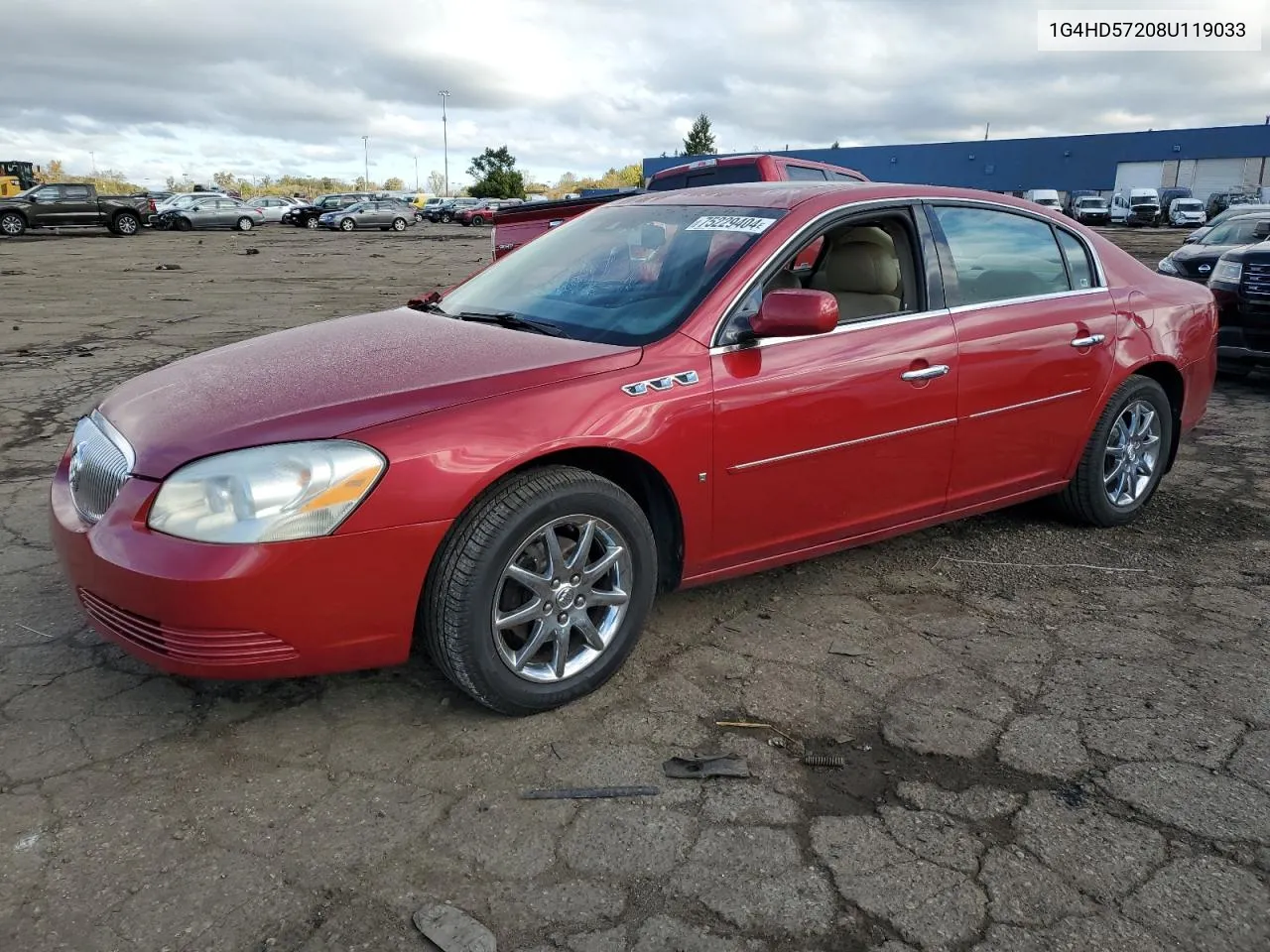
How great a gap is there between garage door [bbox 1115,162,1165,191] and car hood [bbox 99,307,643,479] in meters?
66.4

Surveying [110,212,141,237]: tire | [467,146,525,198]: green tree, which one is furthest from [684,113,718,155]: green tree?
[110,212,141,237]: tire

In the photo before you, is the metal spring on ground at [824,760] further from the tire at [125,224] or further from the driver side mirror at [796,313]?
the tire at [125,224]

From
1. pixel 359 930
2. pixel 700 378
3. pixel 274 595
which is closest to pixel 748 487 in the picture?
pixel 700 378

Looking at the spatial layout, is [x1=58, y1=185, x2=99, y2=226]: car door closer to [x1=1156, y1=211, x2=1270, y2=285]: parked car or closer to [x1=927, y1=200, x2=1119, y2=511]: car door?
[x1=1156, y1=211, x2=1270, y2=285]: parked car

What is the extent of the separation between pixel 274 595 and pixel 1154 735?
2.50m

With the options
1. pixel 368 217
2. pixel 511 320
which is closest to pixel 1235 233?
pixel 511 320

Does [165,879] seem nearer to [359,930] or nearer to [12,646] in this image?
[359,930]

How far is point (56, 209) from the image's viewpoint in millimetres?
29500

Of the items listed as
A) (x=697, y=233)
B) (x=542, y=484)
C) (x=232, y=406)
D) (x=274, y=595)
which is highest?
(x=697, y=233)

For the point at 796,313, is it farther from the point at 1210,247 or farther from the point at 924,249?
the point at 1210,247

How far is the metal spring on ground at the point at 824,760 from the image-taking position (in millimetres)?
2674

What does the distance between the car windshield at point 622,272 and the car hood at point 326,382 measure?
0.64 feet

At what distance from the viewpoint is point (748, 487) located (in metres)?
3.21

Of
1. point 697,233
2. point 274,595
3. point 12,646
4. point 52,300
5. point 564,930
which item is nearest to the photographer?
point 564,930
